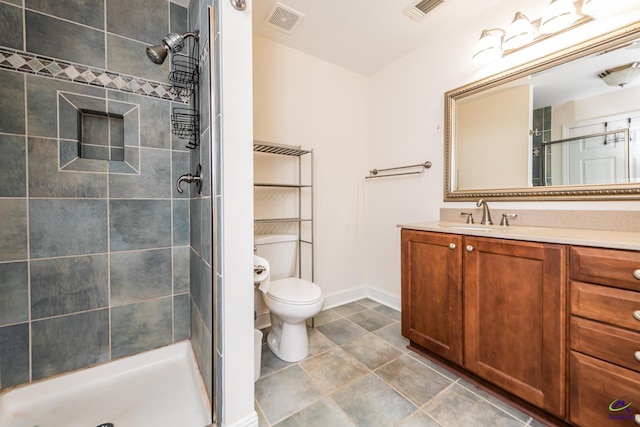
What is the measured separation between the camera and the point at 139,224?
1.55m

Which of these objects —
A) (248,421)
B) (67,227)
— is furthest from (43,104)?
(248,421)

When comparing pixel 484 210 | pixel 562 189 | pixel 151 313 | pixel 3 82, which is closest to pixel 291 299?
pixel 151 313

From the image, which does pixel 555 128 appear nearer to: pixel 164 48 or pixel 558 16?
pixel 558 16

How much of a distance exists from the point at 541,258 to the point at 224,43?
64.0 inches

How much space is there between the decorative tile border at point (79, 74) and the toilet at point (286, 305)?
116 centimetres

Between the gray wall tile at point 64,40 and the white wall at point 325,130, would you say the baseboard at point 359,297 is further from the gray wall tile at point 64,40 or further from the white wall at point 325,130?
the gray wall tile at point 64,40

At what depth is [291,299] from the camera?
1.57 metres

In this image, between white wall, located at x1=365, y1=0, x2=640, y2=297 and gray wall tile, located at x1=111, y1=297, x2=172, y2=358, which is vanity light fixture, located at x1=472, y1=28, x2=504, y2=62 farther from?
gray wall tile, located at x1=111, y1=297, x2=172, y2=358

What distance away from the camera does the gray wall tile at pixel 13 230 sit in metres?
1.24

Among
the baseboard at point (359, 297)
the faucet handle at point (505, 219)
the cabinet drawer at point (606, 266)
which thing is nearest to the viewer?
the cabinet drawer at point (606, 266)

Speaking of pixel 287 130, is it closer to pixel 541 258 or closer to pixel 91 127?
pixel 91 127

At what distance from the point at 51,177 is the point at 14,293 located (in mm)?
604

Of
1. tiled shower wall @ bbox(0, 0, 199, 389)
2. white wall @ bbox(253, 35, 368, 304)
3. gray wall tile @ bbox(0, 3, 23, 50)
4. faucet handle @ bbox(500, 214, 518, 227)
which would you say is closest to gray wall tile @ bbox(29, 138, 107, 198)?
tiled shower wall @ bbox(0, 0, 199, 389)

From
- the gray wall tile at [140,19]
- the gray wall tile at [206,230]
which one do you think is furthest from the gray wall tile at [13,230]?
the gray wall tile at [140,19]
